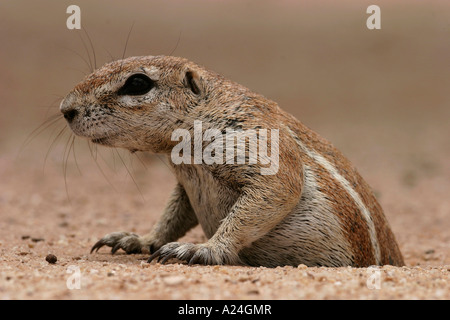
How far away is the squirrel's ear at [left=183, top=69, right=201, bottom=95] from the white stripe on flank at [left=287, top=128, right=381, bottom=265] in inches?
42.1

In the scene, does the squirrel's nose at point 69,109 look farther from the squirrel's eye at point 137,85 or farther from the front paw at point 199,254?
the front paw at point 199,254

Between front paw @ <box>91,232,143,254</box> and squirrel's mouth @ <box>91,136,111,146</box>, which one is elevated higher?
squirrel's mouth @ <box>91,136,111,146</box>

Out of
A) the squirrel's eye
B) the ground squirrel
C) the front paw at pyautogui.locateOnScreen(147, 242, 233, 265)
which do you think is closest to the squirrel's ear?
the ground squirrel

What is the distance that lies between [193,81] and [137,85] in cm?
60

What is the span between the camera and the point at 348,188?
668 cm

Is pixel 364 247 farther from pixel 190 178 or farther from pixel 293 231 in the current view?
pixel 190 178

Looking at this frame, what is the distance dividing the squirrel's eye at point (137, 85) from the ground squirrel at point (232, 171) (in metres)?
0.01

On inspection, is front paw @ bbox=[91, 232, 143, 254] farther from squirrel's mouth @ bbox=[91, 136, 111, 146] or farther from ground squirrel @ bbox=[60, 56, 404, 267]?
squirrel's mouth @ bbox=[91, 136, 111, 146]

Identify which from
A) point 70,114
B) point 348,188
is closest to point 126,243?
point 70,114

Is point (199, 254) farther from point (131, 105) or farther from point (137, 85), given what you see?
point (137, 85)

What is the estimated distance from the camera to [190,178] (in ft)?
21.7

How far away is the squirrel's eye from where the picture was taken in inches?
250

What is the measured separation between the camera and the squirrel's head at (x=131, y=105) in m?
6.25
